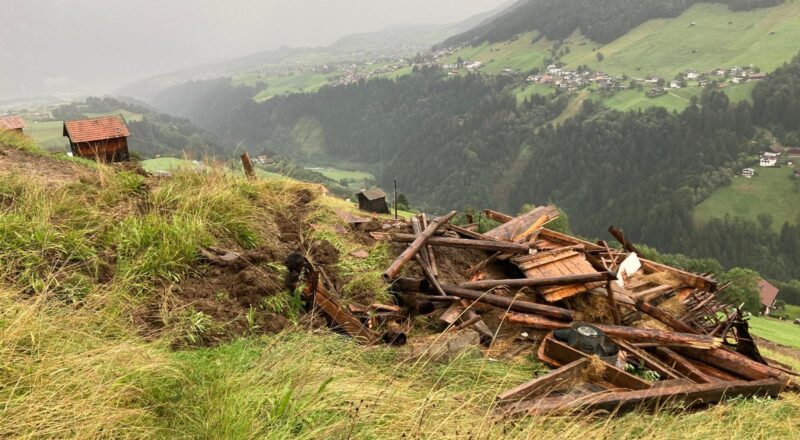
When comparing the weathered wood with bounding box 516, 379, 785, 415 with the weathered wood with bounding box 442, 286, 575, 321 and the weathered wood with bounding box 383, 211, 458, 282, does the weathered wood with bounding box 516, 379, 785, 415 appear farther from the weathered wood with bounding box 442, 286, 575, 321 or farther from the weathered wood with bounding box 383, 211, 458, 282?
the weathered wood with bounding box 383, 211, 458, 282

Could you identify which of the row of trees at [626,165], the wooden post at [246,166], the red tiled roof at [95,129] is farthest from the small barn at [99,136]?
the row of trees at [626,165]

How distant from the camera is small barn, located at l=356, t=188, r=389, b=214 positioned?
1045 inches

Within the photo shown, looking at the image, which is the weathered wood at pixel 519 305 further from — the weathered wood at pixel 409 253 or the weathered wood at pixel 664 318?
the weathered wood at pixel 664 318

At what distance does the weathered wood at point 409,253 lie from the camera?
6037 millimetres

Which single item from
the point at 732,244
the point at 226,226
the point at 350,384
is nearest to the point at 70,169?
the point at 226,226

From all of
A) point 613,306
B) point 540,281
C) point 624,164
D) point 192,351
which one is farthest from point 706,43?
point 192,351

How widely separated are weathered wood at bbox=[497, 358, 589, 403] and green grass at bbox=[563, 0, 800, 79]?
561ft

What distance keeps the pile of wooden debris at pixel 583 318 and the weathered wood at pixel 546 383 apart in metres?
0.01

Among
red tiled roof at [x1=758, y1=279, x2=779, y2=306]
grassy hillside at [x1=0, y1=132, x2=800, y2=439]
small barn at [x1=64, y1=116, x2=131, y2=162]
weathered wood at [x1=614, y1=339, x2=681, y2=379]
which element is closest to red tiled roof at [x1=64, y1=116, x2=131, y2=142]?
small barn at [x1=64, y1=116, x2=131, y2=162]

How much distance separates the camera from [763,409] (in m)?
4.49

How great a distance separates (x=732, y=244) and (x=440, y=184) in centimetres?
9584

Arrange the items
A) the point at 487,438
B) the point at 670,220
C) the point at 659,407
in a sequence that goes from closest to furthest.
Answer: the point at 487,438 < the point at 659,407 < the point at 670,220

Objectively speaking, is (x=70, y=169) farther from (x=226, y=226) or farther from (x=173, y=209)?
(x=226, y=226)

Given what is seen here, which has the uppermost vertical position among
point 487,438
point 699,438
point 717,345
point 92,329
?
point 92,329
